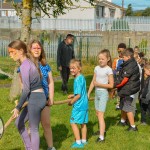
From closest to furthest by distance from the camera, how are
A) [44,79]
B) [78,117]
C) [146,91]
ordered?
[44,79] → [78,117] → [146,91]

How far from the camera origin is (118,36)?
27.9 m

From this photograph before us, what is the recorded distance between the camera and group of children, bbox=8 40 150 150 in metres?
5.81

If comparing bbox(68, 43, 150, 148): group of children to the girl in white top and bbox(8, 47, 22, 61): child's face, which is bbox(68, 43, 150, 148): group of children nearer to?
the girl in white top

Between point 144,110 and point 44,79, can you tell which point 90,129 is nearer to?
point 144,110

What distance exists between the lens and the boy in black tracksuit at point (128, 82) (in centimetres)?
788

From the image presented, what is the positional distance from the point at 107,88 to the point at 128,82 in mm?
752

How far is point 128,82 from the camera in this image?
7941 mm

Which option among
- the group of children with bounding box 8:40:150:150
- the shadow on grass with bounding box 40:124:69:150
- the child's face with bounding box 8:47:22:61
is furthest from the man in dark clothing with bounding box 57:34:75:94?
the child's face with bounding box 8:47:22:61

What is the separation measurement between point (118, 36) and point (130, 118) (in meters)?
20.3

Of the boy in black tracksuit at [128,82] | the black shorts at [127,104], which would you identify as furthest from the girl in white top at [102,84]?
the black shorts at [127,104]

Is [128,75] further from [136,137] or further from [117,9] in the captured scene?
[117,9]

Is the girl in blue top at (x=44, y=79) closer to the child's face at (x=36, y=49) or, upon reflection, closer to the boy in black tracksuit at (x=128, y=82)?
the child's face at (x=36, y=49)

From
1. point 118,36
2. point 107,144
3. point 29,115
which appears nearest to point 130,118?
point 107,144

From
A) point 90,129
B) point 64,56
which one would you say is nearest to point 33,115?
point 90,129
